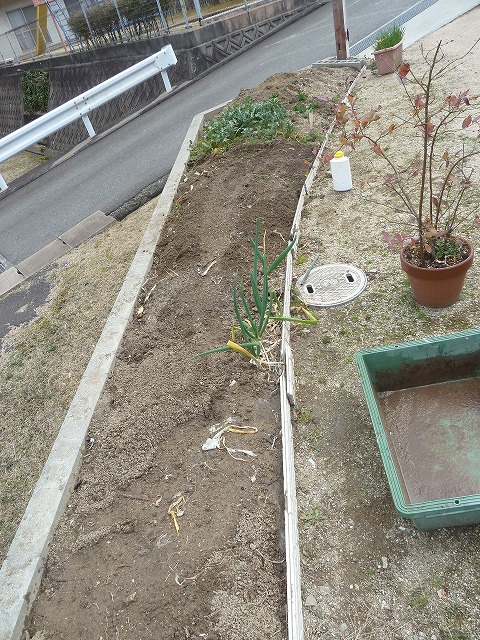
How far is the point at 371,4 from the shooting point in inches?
496

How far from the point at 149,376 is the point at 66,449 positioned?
0.66 metres

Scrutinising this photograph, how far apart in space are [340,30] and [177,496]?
824 centimetres

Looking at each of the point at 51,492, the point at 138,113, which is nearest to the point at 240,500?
the point at 51,492

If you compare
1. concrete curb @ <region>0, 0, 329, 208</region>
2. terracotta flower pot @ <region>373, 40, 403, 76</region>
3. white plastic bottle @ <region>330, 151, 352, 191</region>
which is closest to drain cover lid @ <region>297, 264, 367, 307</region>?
white plastic bottle @ <region>330, 151, 352, 191</region>

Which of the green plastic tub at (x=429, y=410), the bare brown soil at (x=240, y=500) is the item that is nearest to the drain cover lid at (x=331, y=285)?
the bare brown soil at (x=240, y=500)

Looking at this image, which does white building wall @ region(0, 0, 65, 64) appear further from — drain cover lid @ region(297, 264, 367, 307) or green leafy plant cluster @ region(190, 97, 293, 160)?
drain cover lid @ region(297, 264, 367, 307)

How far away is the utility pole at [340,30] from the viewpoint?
7577mm

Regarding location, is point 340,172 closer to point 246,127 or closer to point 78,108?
point 246,127

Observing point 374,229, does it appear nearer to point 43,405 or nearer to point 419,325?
point 419,325

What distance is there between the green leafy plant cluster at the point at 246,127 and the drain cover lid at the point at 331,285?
2651 millimetres

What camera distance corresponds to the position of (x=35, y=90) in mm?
19000

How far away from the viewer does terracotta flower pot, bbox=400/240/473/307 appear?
3.04 metres

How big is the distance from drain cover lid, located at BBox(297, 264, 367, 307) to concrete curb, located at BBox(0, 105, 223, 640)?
1398mm

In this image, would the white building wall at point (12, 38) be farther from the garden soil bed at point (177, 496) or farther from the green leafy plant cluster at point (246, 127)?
the garden soil bed at point (177, 496)
